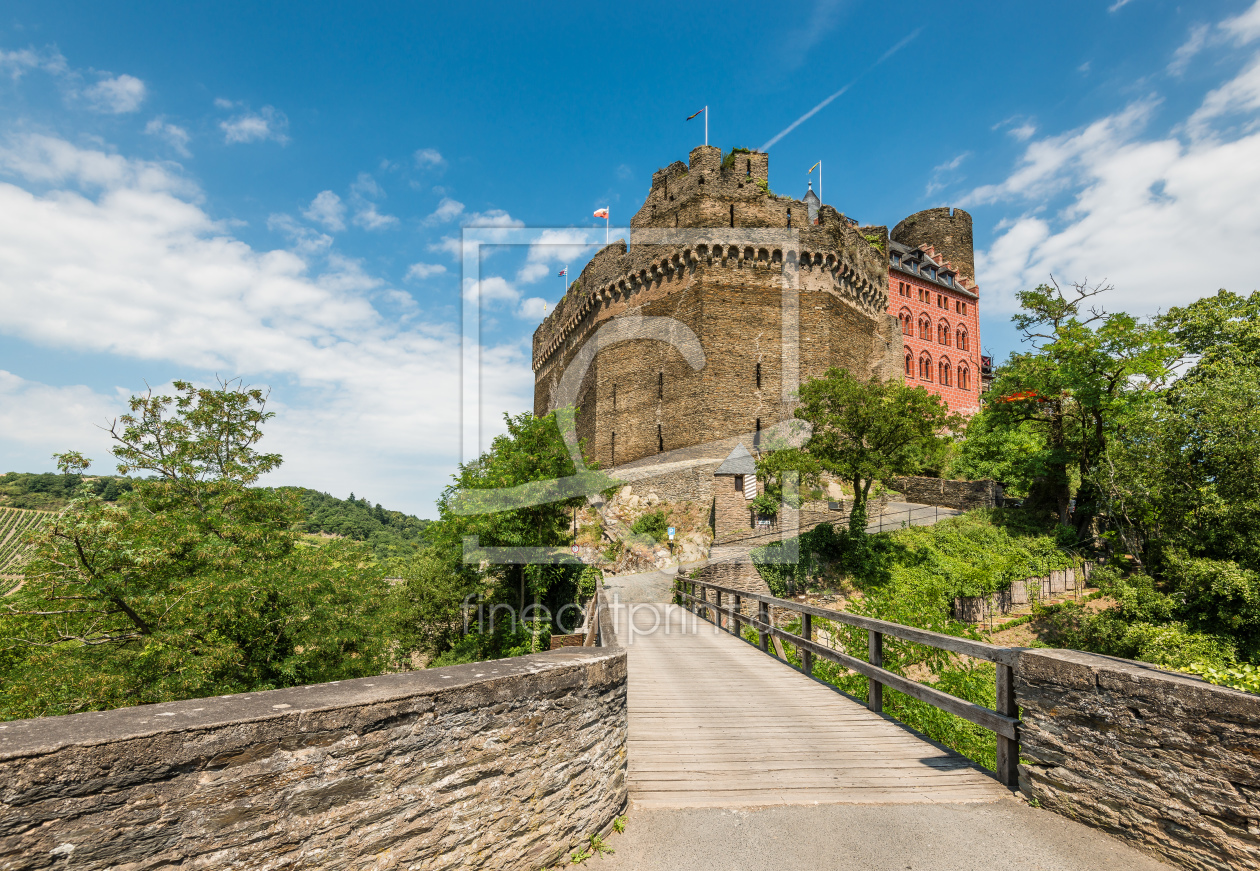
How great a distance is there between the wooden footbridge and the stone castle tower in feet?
66.9

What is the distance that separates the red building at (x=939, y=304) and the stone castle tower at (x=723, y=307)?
12101 millimetres

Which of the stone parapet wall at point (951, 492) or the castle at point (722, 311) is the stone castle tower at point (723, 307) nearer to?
the castle at point (722, 311)

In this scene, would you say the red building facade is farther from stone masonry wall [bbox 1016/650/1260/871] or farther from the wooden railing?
stone masonry wall [bbox 1016/650/1260/871]

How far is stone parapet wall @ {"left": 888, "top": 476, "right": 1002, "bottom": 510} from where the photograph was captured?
2688 centimetres

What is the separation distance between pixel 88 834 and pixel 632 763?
3311 millimetres

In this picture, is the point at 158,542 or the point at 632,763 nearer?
the point at 632,763

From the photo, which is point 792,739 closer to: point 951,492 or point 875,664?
point 875,664

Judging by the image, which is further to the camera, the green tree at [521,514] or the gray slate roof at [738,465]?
the gray slate roof at [738,465]

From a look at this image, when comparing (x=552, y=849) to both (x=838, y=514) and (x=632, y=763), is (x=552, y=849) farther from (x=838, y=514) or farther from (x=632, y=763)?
(x=838, y=514)

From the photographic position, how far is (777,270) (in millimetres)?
28719

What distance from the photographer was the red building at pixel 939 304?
136 ft

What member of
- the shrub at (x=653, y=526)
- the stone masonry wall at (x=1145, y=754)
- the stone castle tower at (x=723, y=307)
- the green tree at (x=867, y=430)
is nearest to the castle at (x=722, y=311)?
the stone castle tower at (x=723, y=307)

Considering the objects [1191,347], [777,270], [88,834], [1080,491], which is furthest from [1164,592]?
[88,834]

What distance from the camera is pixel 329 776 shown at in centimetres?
229
